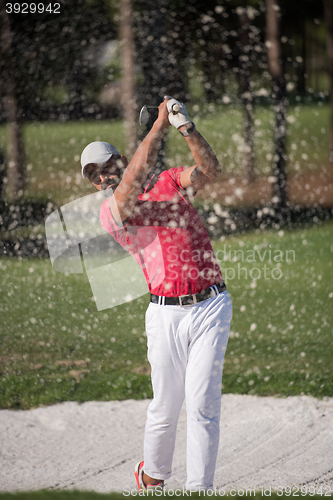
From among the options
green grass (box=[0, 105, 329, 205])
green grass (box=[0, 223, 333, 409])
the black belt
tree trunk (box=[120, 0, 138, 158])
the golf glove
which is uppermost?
the golf glove

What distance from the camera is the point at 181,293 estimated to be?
2324 millimetres

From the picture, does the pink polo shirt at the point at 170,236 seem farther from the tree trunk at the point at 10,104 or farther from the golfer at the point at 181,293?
the tree trunk at the point at 10,104

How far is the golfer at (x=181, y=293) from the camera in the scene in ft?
7.52

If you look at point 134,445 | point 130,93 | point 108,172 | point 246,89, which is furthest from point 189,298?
point 246,89

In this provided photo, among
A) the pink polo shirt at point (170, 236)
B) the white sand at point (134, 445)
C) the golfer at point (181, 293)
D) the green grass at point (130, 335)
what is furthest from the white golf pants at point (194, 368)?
the green grass at point (130, 335)

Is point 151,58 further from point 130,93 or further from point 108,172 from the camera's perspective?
point 108,172

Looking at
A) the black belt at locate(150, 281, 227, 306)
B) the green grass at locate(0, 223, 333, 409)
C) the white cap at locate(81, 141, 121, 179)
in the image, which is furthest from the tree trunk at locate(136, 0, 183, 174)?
the black belt at locate(150, 281, 227, 306)

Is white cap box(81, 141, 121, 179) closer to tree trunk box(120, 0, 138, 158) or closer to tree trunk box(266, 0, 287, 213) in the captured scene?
tree trunk box(120, 0, 138, 158)

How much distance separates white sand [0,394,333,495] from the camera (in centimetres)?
285

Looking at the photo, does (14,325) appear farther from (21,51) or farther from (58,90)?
(58,90)

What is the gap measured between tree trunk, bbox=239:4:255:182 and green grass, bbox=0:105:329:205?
64 centimetres

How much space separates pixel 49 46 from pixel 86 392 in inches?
427

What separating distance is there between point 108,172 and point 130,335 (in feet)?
11.6

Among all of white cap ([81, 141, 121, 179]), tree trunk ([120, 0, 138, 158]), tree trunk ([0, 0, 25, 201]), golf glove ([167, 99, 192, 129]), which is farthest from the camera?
tree trunk ([0, 0, 25, 201])
